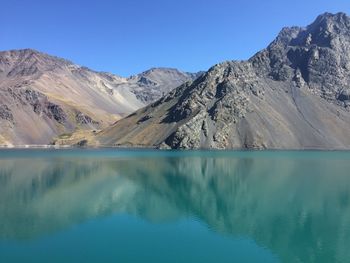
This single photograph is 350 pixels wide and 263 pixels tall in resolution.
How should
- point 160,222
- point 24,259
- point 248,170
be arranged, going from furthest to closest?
1. point 248,170
2. point 160,222
3. point 24,259

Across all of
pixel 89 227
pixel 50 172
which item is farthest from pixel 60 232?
pixel 50 172

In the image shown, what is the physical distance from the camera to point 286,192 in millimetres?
82000

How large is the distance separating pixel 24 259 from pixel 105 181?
190 feet

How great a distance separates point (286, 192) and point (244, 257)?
4319 centimetres

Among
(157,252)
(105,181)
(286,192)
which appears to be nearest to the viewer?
(157,252)

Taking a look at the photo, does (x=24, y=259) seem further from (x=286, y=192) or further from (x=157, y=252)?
(x=286, y=192)

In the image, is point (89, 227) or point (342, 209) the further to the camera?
point (342, 209)

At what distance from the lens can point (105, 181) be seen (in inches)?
3824

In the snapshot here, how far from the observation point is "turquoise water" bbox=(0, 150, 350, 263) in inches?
1671

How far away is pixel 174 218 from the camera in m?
60.4

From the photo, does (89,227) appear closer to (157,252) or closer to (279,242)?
(157,252)

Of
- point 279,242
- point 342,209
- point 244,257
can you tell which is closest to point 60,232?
point 244,257

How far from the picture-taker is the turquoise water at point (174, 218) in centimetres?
4244

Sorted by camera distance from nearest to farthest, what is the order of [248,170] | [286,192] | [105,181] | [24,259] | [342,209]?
[24,259]
[342,209]
[286,192]
[105,181]
[248,170]
